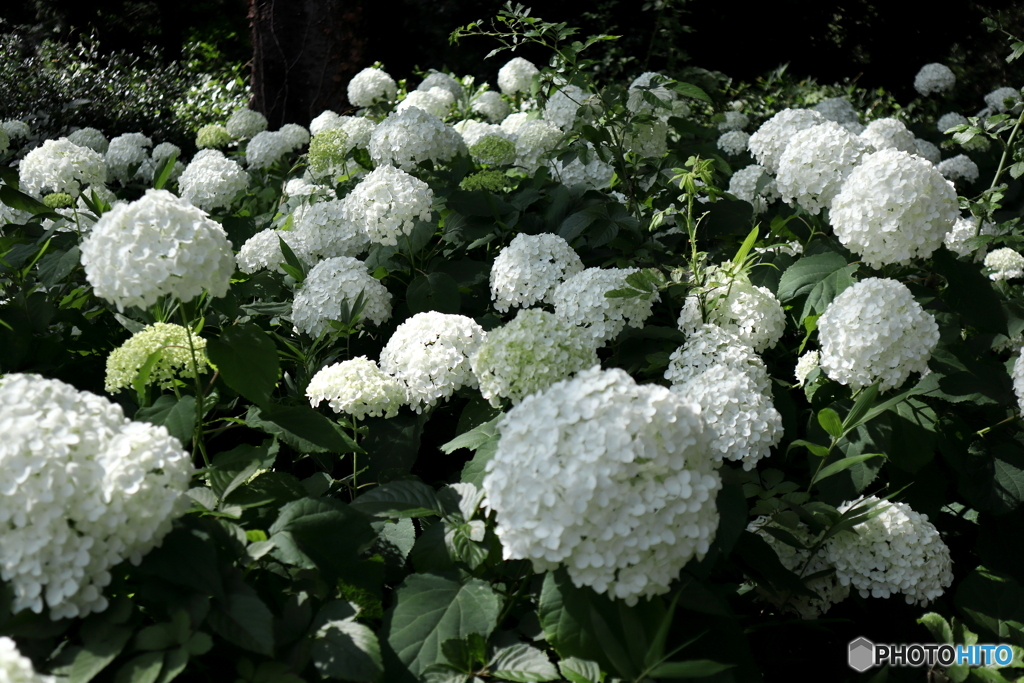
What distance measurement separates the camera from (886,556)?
176cm

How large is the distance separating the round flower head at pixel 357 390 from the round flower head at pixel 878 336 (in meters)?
1.15

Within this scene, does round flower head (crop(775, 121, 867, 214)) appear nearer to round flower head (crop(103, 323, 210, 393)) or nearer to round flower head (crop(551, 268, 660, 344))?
round flower head (crop(551, 268, 660, 344))

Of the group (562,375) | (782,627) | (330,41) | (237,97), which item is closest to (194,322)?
(562,375)

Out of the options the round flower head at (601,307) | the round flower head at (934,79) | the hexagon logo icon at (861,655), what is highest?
the round flower head at (601,307)

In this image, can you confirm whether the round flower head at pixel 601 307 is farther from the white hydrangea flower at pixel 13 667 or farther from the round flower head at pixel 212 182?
the round flower head at pixel 212 182

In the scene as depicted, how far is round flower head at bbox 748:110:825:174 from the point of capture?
115 inches

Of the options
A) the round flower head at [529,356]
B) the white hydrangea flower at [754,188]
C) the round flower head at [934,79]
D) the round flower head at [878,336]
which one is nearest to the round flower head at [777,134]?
the white hydrangea flower at [754,188]

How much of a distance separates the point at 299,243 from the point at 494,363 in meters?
1.32

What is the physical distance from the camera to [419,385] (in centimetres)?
207

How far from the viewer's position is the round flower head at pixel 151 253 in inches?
57.6

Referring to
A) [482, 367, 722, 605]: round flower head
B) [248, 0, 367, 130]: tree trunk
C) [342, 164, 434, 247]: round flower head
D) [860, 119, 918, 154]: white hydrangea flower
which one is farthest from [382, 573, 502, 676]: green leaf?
[248, 0, 367, 130]: tree trunk

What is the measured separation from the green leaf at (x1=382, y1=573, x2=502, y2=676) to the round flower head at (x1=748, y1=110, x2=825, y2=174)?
2.22m

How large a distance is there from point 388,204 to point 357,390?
2.85 feet

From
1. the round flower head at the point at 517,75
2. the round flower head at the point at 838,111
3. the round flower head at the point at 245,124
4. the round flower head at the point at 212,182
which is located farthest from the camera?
the round flower head at the point at 838,111
